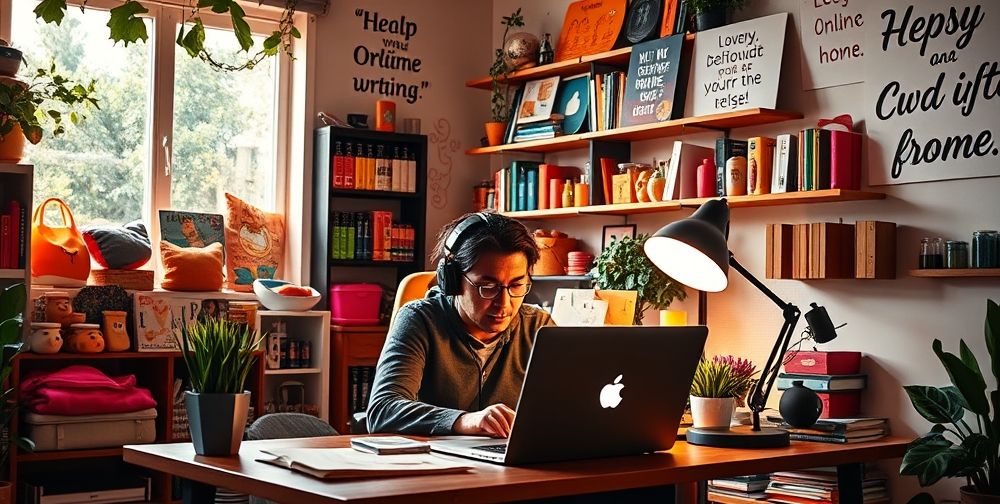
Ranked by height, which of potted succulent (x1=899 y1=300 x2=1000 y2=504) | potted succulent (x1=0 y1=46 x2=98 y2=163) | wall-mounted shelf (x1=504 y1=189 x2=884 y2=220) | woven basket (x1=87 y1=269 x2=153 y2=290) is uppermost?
potted succulent (x1=0 y1=46 x2=98 y2=163)

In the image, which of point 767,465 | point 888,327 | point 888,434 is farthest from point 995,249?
point 767,465

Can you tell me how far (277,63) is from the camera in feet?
17.7

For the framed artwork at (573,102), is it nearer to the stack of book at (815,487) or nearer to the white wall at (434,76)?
the white wall at (434,76)

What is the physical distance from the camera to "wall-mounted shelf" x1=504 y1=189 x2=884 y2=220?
3.90 metres

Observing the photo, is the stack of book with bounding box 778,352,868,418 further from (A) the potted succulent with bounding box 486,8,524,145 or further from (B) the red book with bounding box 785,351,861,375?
(A) the potted succulent with bounding box 486,8,524,145

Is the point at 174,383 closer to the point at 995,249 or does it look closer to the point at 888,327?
the point at 888,327

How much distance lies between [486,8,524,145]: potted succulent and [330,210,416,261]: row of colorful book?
63cm

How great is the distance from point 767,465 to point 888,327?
184 centimetres

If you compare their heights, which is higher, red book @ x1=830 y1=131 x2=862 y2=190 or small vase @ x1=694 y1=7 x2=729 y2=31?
small vase @ x1=694 y1=7 x2=729 y2=31

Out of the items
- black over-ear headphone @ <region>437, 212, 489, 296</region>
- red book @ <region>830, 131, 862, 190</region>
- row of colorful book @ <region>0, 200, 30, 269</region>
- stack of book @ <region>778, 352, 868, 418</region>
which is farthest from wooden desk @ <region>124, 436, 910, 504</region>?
row of colorful book @ <region>0, 200, 30, 269</region>

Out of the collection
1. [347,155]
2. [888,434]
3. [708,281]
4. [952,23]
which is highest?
[952,23]

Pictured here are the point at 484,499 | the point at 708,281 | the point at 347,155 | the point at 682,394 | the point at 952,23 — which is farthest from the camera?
the point at 347,155

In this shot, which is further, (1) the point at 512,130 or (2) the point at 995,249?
(1) the point at 512,130

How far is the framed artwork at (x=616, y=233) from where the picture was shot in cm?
498
